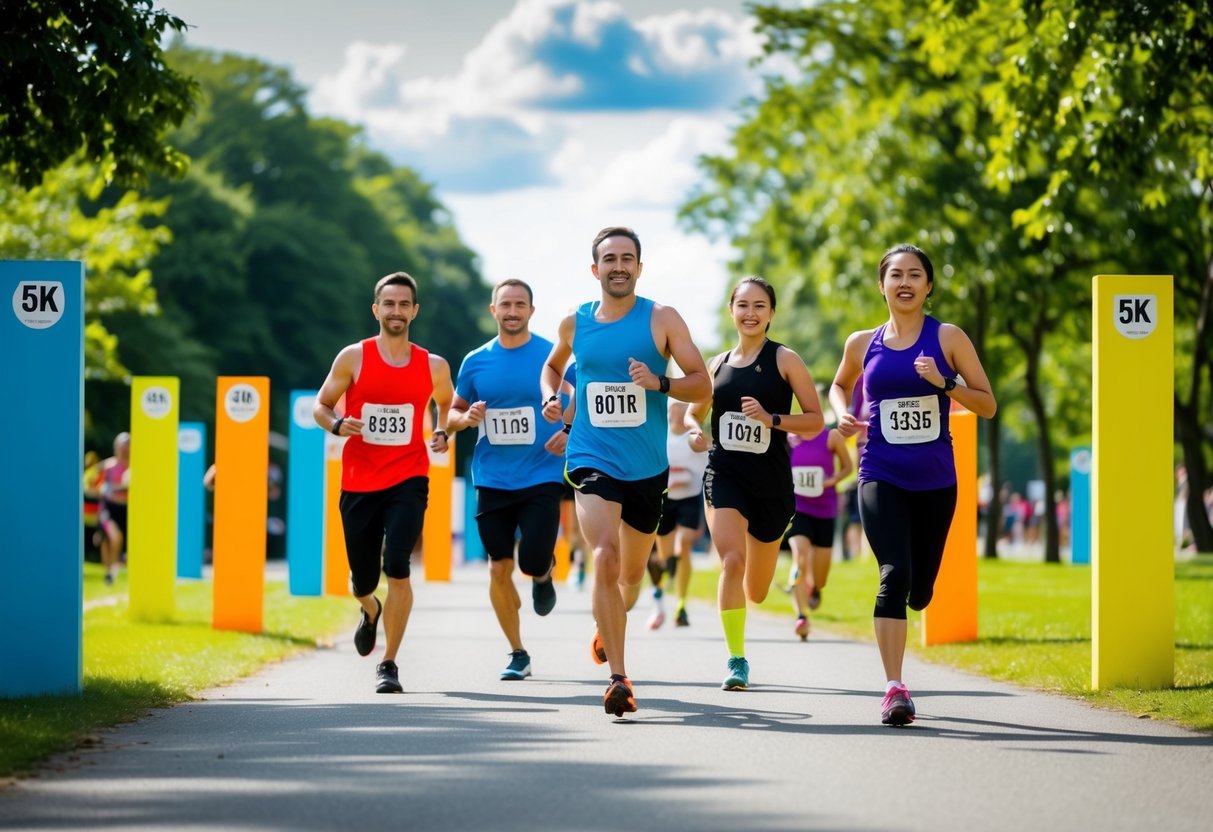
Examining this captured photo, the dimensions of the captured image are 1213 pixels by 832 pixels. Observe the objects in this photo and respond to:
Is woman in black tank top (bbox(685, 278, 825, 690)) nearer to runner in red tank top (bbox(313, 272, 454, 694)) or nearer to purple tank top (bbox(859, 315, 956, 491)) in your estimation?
purple tank top (bbox(859, 315, 956, 491))

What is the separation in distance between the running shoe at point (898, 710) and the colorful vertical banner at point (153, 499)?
8761mm

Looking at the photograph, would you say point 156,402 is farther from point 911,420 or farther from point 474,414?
Answer: point 911,420

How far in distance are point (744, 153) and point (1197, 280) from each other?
785cm

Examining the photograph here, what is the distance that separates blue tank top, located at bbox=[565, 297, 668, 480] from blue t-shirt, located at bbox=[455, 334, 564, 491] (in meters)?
1.94

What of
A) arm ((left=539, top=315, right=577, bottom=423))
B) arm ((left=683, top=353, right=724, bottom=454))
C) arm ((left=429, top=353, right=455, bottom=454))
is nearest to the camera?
arm ((left=683, top=353, right=724, bottom=454))

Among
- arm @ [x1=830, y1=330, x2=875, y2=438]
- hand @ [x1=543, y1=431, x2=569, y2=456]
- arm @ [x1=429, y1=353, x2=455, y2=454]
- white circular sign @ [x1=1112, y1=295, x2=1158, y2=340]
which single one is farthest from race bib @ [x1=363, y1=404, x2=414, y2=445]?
white circular sign @ [x1=1112, y1=295, x2=1158, y2=340]

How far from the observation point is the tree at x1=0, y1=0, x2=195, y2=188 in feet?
39.9

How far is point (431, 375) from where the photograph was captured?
36.6 ft

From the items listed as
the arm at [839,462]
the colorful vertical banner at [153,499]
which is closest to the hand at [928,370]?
the arm at [839,462]

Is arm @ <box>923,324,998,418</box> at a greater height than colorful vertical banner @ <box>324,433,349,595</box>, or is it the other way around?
arm @ <box>923,324,998,418</box>

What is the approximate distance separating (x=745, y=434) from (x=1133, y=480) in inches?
82.2

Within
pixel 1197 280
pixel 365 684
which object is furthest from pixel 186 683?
pixel 1197 280

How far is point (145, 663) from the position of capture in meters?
12.3

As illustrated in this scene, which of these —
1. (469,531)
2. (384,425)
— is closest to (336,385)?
(384,425)
